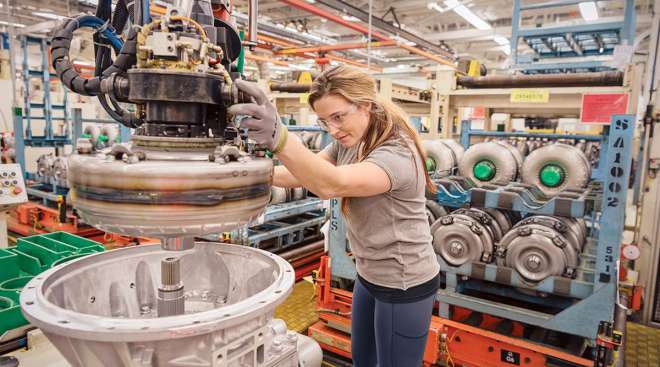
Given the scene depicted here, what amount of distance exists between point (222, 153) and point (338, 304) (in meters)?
2.34

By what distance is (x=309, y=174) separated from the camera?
1.03 meters

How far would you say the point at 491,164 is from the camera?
131 inches

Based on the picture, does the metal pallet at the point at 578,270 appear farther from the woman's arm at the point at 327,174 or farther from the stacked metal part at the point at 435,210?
the woman's arm at the point at 327,174

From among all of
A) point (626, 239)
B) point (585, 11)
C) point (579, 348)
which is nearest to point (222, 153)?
point (579, 348)

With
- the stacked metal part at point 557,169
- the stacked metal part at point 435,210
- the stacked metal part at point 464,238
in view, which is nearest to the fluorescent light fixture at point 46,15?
the stacked metal part at point 435,210

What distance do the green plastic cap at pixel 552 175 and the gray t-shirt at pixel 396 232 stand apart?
2.01 metres

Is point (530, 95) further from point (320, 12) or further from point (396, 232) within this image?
point (320, 12)

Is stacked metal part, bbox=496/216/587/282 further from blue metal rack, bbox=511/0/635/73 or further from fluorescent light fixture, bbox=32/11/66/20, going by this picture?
fluorescent light fixture, bbox=32/11/66/20

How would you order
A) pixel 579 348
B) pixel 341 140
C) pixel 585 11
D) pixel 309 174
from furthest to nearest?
pixel 585 11
pixel 579 348
pixel 341 140
pixel 309 174

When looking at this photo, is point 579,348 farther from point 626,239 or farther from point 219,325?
point 626,239

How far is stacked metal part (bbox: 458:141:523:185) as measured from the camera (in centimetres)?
327

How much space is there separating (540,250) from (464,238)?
0.42 metres

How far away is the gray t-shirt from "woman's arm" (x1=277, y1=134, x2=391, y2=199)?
162 mm

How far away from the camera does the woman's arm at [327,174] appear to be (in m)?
0.99
